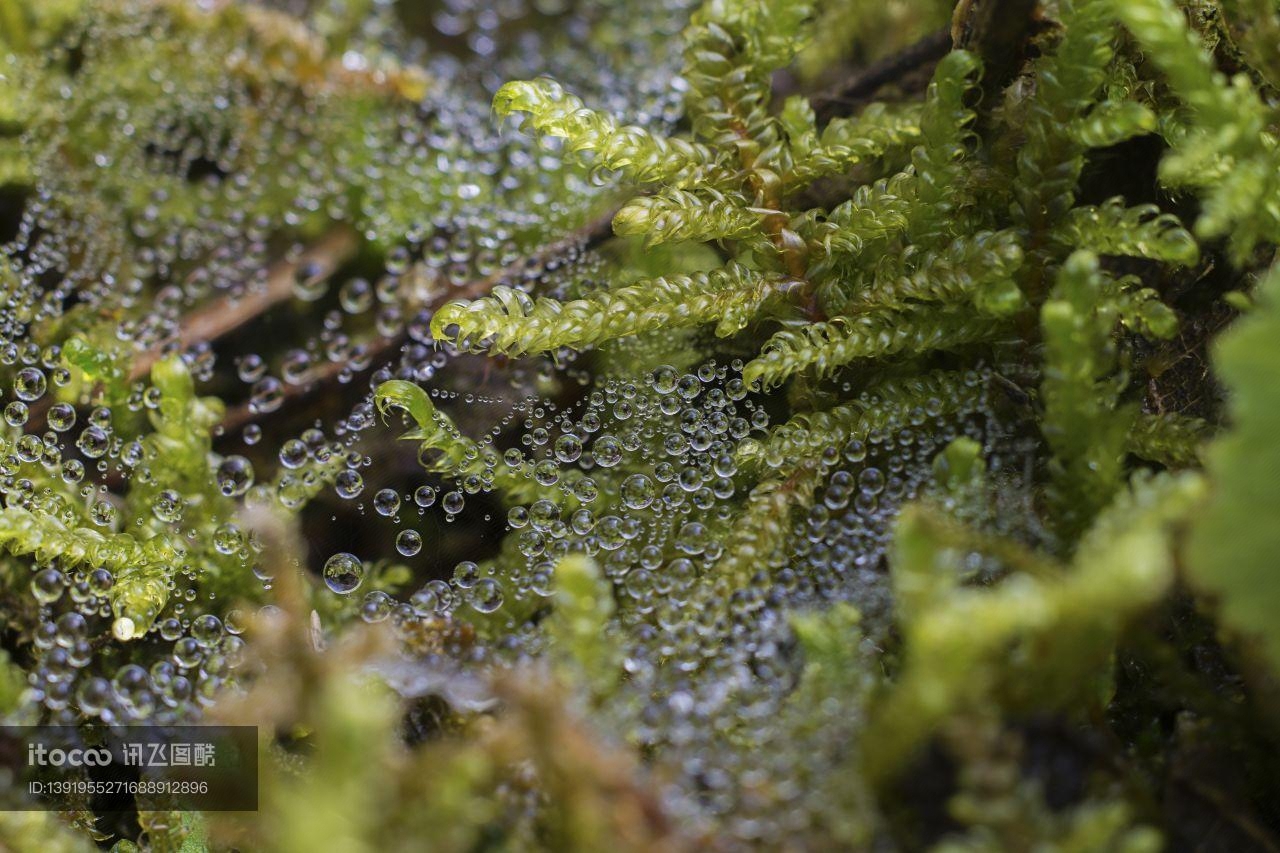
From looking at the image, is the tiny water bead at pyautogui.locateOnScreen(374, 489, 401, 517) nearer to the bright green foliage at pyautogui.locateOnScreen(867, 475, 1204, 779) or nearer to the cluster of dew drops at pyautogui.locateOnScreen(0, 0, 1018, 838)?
the cluster of dew drops at pyautogui.locateOnScreen(0, 0, 1018, 838)

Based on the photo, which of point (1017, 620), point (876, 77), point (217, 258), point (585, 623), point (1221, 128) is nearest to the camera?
point (1017, 620)

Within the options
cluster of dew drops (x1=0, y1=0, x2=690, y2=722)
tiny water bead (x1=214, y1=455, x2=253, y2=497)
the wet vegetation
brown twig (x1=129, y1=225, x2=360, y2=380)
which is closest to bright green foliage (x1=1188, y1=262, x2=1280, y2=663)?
the wet vegetation

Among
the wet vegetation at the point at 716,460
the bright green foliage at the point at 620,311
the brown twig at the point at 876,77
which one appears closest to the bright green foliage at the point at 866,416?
the wet vegetation at the point at 716,460

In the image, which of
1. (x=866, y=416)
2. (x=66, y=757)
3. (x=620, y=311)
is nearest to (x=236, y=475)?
(x=66, y=757)

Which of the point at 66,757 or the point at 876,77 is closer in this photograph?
the point at 66,757

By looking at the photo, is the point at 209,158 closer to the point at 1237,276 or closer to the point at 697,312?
the point at 697,312

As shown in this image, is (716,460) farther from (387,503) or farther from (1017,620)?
(1017,620)

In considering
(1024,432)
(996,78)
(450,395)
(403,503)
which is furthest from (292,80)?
(1024,432)

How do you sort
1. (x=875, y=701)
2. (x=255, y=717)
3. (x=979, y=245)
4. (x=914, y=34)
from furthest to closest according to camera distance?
1. (x=914, y=34)
2. (x=979, y=245)
3. (x=255, y=717)
4. (x=875, y=701)
